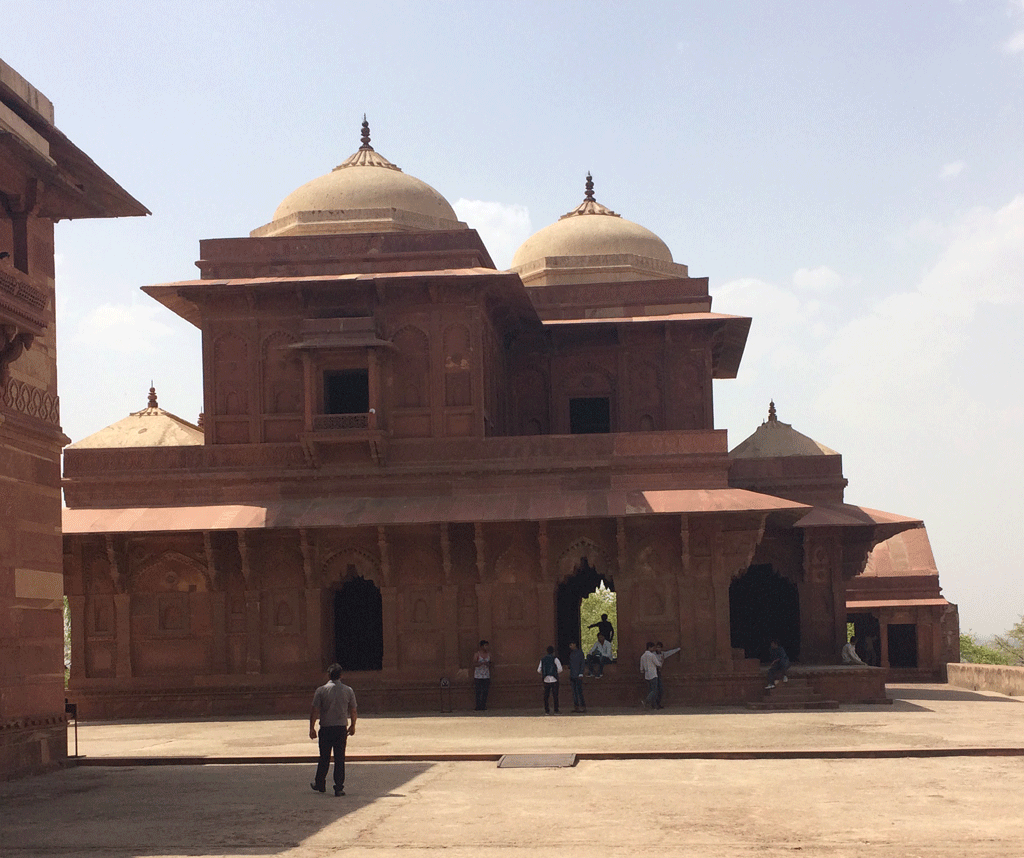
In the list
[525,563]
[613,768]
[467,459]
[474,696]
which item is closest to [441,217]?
[467,459]

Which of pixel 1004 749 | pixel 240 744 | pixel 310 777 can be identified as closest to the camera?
pixel 310 777

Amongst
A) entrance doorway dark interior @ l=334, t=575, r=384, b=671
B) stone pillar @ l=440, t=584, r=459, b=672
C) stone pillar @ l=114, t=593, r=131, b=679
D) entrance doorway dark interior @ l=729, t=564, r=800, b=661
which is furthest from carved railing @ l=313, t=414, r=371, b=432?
entrance doorway dark interior @ l=729, t=564, r=800, b=661

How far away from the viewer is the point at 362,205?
2988 cm

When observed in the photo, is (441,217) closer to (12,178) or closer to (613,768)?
(12,178)

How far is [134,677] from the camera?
83.9 feet

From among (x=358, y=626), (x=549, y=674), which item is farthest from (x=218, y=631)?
(x=549, y=674)

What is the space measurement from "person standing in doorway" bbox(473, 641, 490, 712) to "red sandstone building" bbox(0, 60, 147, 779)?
9049mm

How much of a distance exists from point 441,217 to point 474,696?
10.8m

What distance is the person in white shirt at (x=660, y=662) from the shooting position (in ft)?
79.3

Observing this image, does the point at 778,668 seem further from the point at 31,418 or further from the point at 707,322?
the point at 31,418

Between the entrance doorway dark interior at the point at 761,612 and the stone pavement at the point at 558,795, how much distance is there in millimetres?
12666

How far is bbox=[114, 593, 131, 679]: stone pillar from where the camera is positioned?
25.6 metres

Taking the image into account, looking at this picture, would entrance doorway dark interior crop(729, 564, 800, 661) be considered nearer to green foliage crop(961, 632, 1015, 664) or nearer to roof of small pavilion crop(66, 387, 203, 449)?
roof of small pavilion crop(66, 387, 203, 449)

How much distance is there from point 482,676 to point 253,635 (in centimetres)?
438
